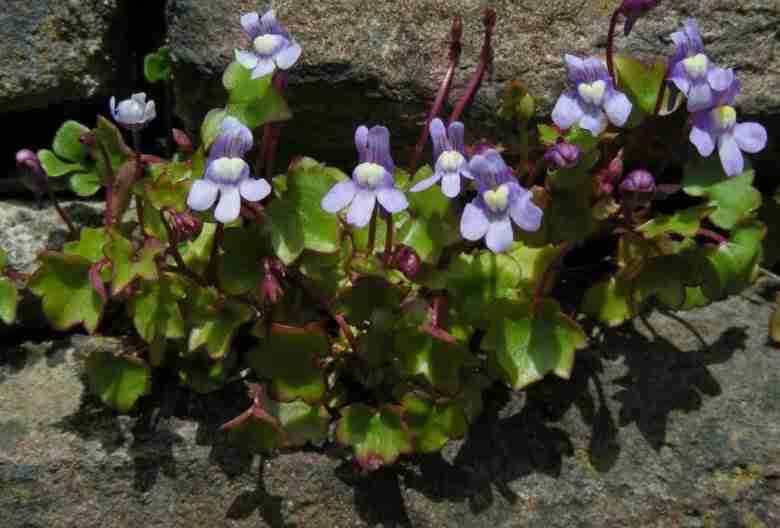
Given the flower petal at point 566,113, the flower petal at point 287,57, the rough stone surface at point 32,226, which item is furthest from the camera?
the rough stone surface at point 32,226

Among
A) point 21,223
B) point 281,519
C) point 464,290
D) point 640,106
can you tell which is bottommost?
point 281,519

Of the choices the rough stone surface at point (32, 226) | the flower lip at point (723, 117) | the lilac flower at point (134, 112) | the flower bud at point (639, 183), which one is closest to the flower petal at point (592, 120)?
the flower bud at point (639, 183)

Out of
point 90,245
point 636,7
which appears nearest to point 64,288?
point 90,245

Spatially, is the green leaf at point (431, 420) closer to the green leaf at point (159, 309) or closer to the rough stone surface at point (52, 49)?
the green leaf at point (159, 309)

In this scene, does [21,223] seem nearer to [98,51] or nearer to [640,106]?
[98,51]

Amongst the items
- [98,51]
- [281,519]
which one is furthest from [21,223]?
[281,519]

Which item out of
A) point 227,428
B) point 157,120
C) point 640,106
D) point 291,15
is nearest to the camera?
point 227,428
